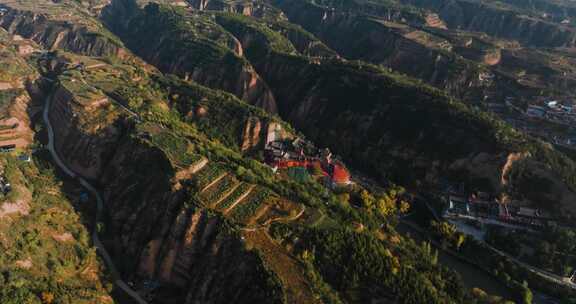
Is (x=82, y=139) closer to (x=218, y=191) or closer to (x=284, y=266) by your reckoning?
(x=218, y=191)

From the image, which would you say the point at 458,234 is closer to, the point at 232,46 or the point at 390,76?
the point at 390,76

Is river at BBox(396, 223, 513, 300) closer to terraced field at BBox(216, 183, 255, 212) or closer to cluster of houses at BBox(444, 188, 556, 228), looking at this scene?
cluster of houses at BBox(444, 188, 556, 228)

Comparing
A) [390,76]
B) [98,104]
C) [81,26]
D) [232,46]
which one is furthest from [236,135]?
[81,26]

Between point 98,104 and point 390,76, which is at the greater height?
point 390,76

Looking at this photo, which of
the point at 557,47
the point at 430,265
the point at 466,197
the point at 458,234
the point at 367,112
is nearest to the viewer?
the point at 430,265

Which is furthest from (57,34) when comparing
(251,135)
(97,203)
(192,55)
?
(97,203)

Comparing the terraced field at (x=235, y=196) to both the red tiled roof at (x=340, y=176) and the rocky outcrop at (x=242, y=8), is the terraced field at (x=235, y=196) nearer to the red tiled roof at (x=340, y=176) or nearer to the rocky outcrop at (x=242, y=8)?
the red tiled roof at (x=340, y=176)
